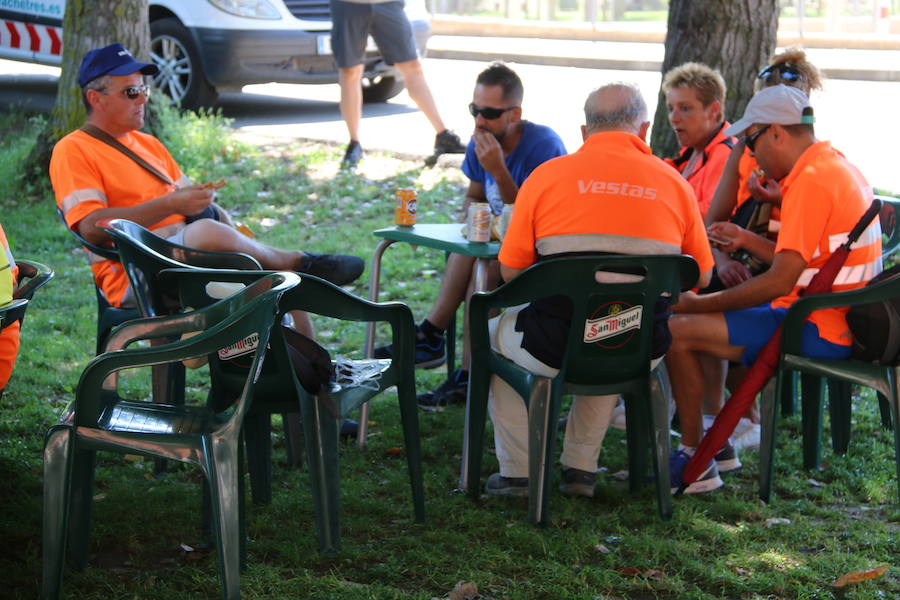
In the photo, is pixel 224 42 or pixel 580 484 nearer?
pixel 580 484

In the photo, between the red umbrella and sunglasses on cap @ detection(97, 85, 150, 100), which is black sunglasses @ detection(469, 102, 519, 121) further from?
the red umbrella

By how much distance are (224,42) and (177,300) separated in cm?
688

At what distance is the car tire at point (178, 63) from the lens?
11016 mm

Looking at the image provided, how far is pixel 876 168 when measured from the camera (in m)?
9.45

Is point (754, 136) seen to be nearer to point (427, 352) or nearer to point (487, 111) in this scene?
point (487, 111)

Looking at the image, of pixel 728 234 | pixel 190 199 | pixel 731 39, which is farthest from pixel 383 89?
pixel 728 234

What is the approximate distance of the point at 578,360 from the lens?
13.5 feet

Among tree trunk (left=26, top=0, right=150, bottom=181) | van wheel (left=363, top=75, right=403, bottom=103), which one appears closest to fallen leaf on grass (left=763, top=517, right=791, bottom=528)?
tree trunk (left=26, top=0, right=150, bottom=181)

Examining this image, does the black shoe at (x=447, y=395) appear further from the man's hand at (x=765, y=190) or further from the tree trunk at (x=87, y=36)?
the tree trunk at (x=87, y=36)

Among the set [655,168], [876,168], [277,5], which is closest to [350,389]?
[655,168]

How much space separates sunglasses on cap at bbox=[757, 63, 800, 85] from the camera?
528 centimetres

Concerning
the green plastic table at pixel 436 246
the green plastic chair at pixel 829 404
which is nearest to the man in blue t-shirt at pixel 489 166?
the green plastic table at pixel 436 246

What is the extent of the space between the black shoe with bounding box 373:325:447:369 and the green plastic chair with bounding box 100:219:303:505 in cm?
100

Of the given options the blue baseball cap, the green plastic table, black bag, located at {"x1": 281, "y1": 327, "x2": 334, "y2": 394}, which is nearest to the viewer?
black bag, located at {"x1": 281, "y1": 327, "x2": 334, "y2": 394}
